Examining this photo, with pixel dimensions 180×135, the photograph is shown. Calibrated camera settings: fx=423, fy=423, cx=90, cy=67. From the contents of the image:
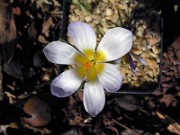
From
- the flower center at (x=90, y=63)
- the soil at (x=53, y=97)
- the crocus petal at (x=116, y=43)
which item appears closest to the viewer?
the crocus petal at (x=116, y=43)

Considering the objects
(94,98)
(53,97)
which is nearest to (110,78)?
(94,98)

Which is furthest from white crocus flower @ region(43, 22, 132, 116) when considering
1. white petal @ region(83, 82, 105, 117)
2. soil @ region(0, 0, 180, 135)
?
soil @ region(0, 0, 180, 135)

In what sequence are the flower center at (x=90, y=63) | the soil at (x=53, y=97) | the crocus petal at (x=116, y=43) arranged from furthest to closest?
1. the soil at (x=53, y=97)
2. the flower center at (x=90, y=63)
3. the crocus petal at (x=116, y=43)

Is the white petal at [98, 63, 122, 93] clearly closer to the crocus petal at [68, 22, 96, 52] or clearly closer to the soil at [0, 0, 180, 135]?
the crocus petal at [68, 22, 96, 52]

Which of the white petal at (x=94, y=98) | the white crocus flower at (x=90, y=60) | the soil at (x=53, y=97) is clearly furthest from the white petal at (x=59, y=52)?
the soil at (x=53, y=97)

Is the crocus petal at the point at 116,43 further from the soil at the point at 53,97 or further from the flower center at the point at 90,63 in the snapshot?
the soil at the point at 53,97

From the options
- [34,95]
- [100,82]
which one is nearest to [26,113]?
[34,95]

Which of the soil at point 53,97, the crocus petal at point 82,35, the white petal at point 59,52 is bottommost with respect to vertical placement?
the soil at point 53,97

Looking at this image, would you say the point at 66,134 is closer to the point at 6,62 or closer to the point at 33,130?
the point at 33,130
